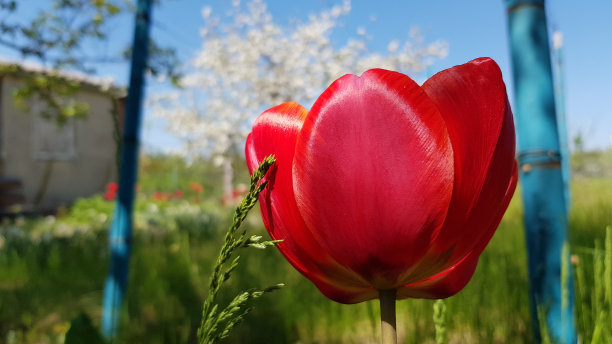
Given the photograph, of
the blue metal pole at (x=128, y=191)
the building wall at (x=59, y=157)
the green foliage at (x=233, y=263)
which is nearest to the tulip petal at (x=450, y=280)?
the green foliage at (x=233, y=263)

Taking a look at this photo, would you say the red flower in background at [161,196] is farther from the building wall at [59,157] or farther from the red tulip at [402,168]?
the red tulip at [402,168]

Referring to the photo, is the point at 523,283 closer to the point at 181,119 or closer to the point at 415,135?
the point at 415,135

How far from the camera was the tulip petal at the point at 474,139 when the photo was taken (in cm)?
35

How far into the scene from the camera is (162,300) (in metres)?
2.13

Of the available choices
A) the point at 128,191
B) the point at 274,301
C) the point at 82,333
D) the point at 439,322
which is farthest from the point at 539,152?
the point at 274,301

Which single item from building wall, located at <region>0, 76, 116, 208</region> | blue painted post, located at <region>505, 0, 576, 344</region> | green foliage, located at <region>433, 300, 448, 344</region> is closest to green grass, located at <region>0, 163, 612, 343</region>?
blue painted post, located at <region>505, 0, 576, 344</region>

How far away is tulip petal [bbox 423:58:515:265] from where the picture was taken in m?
0.35

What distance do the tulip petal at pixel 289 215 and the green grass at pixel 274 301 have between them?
1.30ft

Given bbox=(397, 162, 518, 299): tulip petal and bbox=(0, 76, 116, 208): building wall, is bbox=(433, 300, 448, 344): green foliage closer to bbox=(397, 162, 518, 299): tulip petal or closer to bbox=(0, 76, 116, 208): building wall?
bbox=(397, 162, 518, 299): tulip petal

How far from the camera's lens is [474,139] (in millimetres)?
359

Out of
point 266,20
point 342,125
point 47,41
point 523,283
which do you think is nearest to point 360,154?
point 342,125

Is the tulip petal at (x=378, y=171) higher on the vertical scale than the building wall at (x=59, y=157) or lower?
lower

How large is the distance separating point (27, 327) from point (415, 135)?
235 cm

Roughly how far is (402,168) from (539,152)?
2.03 feet
